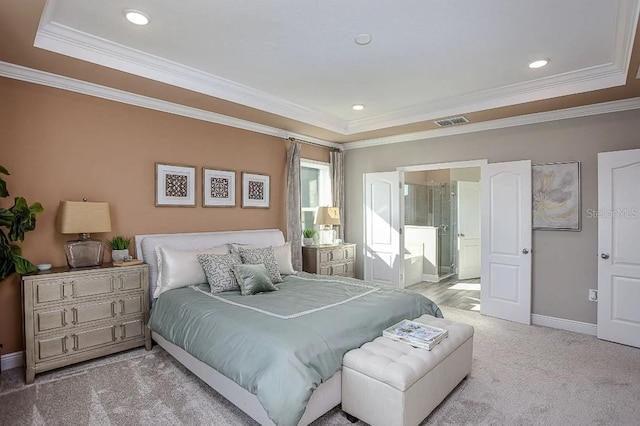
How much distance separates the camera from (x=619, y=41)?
2.83 meters

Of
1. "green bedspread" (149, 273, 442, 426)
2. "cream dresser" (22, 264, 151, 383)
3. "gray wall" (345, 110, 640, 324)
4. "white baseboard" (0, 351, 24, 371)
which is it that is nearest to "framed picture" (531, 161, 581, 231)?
"gray wall" (345, 110, 640, 324)

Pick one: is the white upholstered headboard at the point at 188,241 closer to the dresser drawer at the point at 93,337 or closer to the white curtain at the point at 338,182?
the dresser drawer at the point at 93,337

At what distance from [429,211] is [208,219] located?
4.96m

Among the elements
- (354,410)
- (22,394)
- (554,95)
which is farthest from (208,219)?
(554,95)

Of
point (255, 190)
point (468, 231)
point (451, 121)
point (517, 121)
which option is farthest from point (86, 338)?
point (468, 231)

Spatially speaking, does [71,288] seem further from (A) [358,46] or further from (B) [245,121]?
(A) [358,46]

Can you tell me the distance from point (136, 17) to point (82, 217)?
1.77m

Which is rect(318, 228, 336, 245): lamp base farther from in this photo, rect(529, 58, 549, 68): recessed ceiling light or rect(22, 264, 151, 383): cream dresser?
rect(529, 58, 549, 68): recessed ceiling light

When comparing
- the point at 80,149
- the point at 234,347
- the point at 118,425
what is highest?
the point at 80,149

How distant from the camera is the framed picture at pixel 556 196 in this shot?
13.5ft

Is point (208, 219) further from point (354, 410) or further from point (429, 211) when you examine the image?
point (429, 211)

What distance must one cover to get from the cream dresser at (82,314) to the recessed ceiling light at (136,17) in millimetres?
2092

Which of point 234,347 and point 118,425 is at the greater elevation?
point 234,347

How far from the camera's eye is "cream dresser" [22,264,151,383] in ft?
9.19
